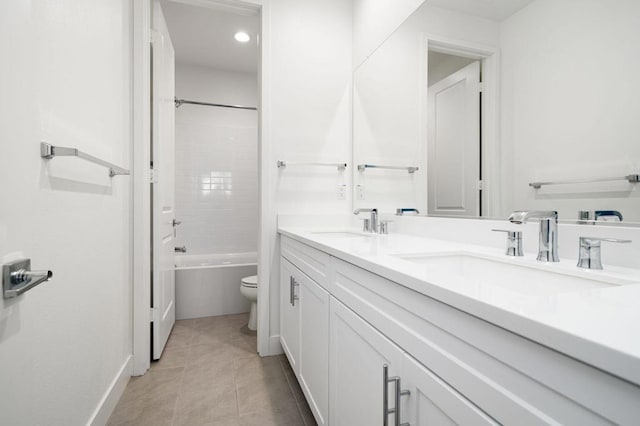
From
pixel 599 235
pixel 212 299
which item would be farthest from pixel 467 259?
pixel 212 299

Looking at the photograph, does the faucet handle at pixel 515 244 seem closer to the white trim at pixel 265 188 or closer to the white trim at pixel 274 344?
the white trim at pixel 265 188

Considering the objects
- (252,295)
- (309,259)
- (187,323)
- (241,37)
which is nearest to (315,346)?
(309,259)

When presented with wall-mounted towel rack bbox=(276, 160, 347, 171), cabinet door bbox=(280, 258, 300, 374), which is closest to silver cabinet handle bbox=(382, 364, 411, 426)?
cabinet door bbox=(280, 258, 300, 374)

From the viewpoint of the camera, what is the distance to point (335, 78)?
222 centimetres

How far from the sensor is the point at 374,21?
1981mm

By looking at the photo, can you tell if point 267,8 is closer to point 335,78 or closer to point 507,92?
point 335,78

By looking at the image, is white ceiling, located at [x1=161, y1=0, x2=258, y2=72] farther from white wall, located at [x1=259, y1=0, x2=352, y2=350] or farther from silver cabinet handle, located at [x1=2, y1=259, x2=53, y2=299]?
silver cabinet handle, located at [x1=2, y1=259, x2=53, y2=299]

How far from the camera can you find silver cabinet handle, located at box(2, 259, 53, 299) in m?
0.73

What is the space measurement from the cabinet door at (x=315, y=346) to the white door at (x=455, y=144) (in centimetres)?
69

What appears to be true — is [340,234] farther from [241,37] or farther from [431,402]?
[241,37]

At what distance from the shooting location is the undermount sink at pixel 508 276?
0.64m

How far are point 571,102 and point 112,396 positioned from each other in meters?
2.18

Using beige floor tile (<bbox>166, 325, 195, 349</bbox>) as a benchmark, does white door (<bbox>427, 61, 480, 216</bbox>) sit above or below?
above

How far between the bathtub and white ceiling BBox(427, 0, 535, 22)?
2.45 meters
